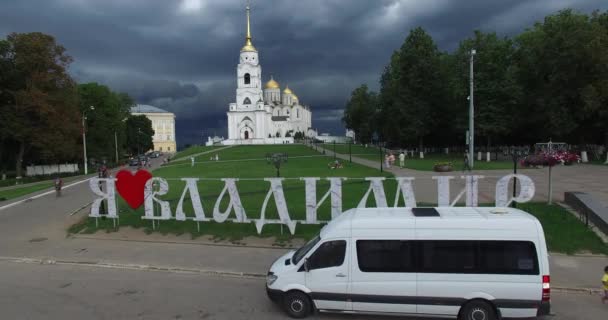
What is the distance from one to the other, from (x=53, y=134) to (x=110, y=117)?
2354cm

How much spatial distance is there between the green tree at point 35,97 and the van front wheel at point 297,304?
4468 cm

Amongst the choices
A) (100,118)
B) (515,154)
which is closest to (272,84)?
(100,118)

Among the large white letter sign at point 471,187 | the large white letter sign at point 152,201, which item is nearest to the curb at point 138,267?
the large white letter sign at point 152,201

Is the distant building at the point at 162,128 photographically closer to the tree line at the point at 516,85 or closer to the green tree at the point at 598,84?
the tree line at the point at 516,85

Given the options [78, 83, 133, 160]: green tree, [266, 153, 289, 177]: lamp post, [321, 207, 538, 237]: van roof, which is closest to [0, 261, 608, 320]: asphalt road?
[321, 207, 538, 237]: van roof

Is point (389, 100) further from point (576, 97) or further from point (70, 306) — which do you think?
point (70, 306)

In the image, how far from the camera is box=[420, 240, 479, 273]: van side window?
7203 mm

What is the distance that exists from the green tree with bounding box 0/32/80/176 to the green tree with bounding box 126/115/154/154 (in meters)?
52.7

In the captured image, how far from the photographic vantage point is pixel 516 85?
145 feet

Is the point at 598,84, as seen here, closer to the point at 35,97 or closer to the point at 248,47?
the point at 35,97

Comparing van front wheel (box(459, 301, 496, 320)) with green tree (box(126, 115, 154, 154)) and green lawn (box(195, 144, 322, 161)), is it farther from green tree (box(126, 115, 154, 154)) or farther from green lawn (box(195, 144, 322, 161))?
green tree (box(126, 115, 154, 154))

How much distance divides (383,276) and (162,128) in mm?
152039

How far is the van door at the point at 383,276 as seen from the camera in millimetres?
7359

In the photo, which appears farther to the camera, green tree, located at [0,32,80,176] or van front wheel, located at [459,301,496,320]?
green tree, located at [0,32,80,176]
